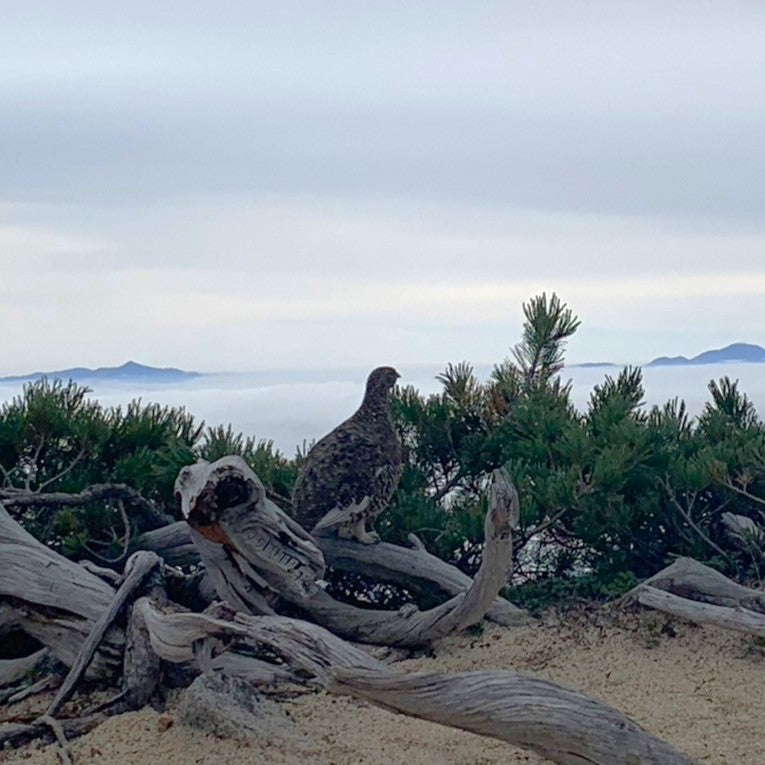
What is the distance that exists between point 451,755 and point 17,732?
5.43ft

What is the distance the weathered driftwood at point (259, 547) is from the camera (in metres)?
4.60

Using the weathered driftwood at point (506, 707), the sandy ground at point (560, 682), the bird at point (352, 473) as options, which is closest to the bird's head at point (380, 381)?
the bird at point (352, 473)

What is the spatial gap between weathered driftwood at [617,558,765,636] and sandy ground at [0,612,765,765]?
0.50 ft

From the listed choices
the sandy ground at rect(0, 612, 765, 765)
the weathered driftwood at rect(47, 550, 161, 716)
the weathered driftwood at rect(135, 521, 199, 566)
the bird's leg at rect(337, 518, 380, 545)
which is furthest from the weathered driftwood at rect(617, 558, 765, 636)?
the weathered driftwood at rect(47, 550, 161, 716)

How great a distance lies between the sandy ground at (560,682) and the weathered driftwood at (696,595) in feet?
0.50

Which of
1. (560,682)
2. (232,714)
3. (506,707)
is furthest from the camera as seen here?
(560,682)

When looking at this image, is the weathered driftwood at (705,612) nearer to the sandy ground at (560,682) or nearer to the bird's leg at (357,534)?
the sandy ground at (560,682)

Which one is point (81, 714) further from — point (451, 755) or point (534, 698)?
point (534, 698)

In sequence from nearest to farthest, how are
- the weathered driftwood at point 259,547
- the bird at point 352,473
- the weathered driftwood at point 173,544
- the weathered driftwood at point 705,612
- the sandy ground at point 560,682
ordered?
A: 1. the sandy ground at point 560,682
2. the weathered driftwood at point 259,547
3. the weathered driftwood at point 705,612
4. the bird at point 352,473
5. the weathered driftwood at point 173,544

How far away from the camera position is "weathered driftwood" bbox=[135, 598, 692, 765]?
3412 millimetres

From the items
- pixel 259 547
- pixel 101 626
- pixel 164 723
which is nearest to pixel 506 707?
pixel 164 723

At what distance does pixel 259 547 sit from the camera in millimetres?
4785

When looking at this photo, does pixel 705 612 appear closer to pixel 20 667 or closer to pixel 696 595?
pixel 696 595

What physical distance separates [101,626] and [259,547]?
707 mm
